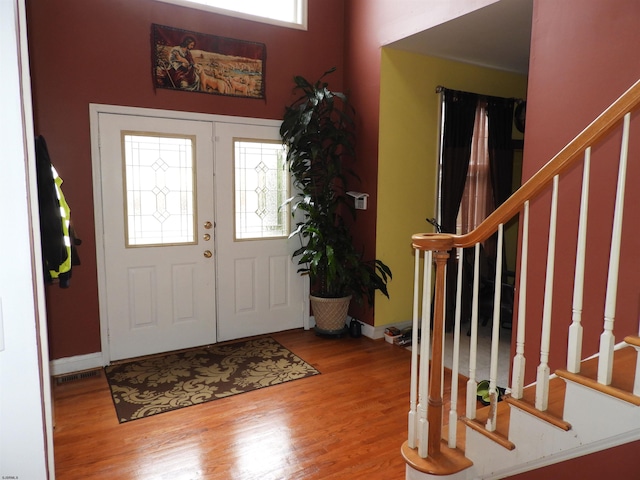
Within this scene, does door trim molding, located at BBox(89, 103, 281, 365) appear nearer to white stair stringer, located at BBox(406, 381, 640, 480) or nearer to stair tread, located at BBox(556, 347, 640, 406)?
white stair stringer, located at BBox(406, 381, 640, 480)

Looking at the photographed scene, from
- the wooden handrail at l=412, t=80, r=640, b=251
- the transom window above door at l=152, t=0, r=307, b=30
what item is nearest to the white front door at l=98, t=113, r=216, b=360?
the transom window above door at l=152, t=0, r=307, b=30

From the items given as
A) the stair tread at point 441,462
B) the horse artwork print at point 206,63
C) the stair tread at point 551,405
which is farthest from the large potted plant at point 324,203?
the stair tread at point 551,405

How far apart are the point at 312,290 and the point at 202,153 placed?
1.75 m

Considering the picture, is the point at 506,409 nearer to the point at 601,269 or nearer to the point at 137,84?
the point at 601,269

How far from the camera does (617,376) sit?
1521 mm

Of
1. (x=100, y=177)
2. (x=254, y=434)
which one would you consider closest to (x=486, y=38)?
(x=100, y=177)

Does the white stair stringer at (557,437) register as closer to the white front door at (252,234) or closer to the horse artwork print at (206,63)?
the white front door at (252,234)

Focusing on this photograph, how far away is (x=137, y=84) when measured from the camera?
3.52 metres

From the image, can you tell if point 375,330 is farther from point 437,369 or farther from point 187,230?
point 437,369

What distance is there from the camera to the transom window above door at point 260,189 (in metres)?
4.03

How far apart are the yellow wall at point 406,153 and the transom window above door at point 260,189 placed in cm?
95

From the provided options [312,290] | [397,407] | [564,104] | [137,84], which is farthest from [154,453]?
[564,104]

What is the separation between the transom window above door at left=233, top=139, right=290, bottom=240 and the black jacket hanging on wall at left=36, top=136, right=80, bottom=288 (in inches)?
63.2

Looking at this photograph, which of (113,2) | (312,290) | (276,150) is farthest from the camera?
(312,290)
